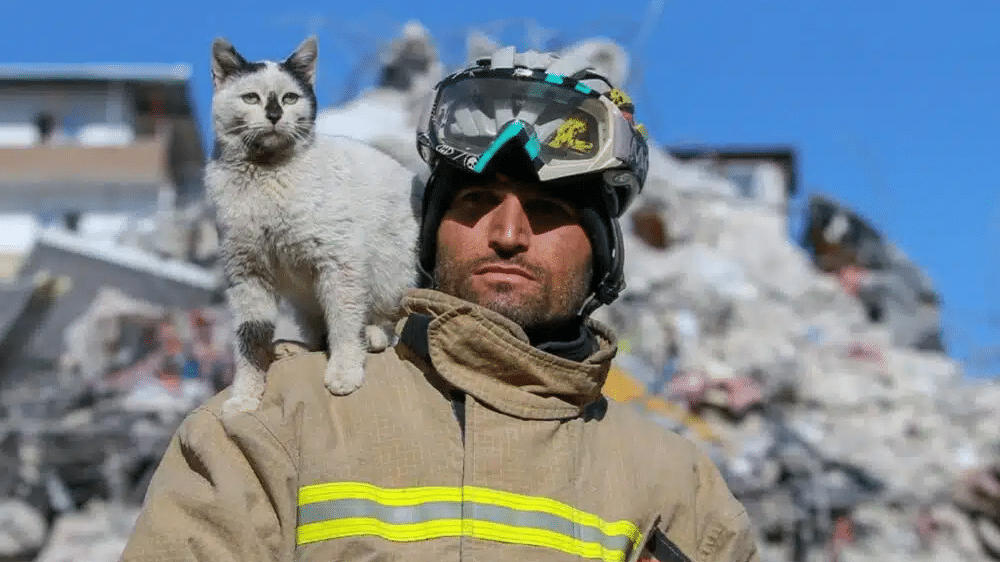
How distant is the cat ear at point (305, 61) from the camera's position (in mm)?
3523

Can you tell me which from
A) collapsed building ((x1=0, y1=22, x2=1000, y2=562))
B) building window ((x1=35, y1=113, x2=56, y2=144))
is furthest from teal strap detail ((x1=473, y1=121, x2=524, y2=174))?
building window ((x1=35, y1=113, x2=56, y2=144))

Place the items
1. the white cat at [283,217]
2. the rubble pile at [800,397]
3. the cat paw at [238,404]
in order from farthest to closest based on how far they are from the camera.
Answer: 1. the rubble pile at [800,397]
2. the white cat at [283,217]
3. the cat paw at [238,404]

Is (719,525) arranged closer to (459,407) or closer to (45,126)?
(459,407)

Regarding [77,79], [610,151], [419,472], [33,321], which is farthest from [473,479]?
[77,79]

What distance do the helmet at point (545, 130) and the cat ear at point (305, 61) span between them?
1.10ft

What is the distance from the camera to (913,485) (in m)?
15.0

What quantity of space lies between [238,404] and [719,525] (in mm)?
1301

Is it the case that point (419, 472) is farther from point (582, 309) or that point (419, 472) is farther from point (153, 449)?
point (153, 449)

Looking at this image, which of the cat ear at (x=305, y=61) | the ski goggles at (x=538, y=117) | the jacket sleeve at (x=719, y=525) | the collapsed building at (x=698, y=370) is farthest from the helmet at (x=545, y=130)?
the collapsed building at (x=698, y=370)

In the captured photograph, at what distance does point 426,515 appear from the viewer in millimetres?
3043

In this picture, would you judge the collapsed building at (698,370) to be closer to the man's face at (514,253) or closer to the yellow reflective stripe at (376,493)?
the man's face at (514,253)

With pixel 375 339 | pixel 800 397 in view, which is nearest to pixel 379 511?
pixel 375 339

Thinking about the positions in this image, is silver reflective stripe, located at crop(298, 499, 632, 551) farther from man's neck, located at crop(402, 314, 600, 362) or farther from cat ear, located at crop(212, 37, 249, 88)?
cat ear, located at crop(212, 37, 249, 88)

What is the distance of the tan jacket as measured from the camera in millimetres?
2984
